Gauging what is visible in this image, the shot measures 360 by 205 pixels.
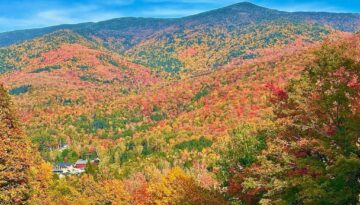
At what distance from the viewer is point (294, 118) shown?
3050 cm

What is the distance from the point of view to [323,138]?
27.9m

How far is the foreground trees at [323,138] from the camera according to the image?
25.0m

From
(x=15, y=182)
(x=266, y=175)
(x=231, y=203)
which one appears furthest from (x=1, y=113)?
(x=266, y=175)

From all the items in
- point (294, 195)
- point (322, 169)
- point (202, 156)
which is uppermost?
point (322, 169)

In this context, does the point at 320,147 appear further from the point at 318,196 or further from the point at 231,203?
the point at 231,203

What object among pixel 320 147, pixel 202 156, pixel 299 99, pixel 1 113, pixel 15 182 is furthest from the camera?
pixel 202 156

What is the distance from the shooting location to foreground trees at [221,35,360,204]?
25.0 meters

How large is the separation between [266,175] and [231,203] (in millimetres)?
15890

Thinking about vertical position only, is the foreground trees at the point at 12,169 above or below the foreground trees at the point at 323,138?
below

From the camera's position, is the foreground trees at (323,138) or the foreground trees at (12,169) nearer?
the foreground trees at (323,138)

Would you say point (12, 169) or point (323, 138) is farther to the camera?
point (12, 169)

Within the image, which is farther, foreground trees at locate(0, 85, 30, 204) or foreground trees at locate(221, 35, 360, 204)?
foreground trees at locate(0, 85, 30, 204)

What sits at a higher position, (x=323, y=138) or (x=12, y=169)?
(x=323, y=138)

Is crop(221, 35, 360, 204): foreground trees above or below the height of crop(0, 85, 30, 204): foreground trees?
above
